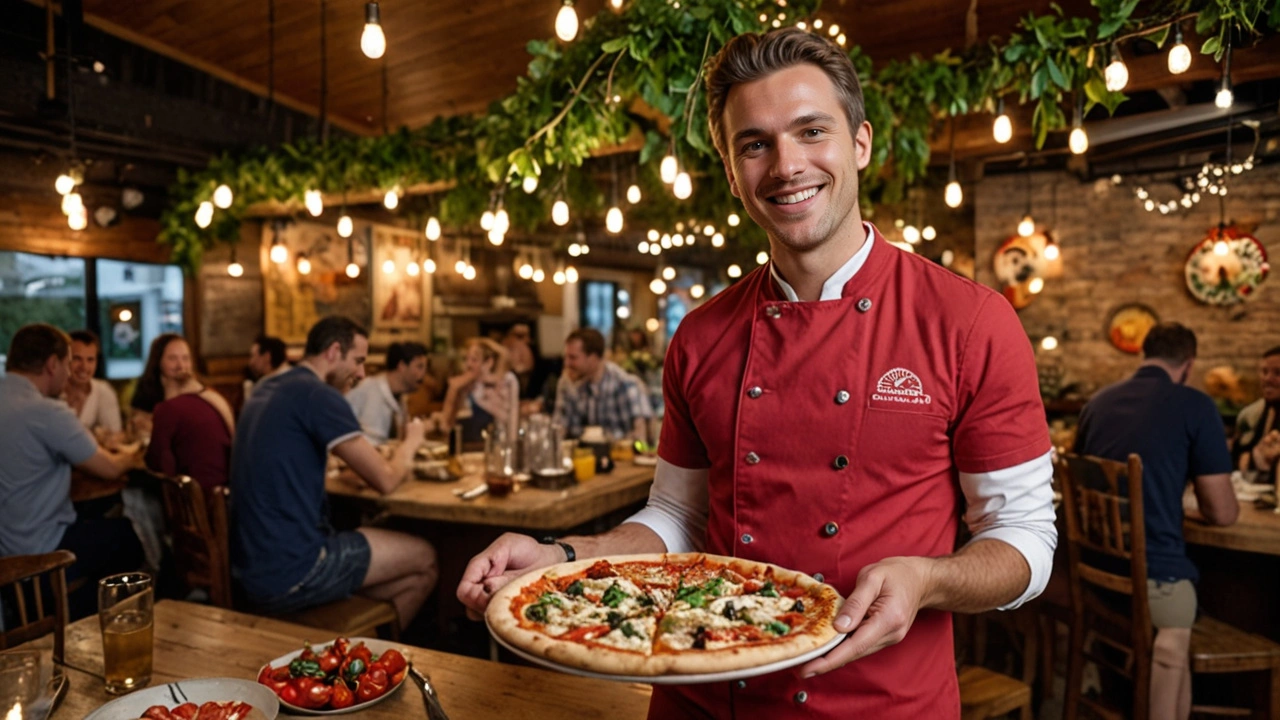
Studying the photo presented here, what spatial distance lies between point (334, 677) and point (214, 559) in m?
1.97

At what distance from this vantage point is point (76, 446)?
399cm

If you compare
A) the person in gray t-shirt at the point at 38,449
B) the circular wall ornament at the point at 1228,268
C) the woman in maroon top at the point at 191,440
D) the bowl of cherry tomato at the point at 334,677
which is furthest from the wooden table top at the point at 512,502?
the circular wall ornament at the point at 1228,268

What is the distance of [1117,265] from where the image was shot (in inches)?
313

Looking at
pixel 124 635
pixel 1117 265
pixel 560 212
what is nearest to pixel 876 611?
pixel 124 635

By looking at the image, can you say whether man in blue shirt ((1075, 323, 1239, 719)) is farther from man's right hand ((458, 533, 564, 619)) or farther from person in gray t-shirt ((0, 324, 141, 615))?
person in gray t-shirt ((0, 324, 141, 615))

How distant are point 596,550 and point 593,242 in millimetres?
13310

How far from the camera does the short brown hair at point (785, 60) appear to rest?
147cm

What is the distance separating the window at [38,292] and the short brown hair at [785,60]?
727 centimetres

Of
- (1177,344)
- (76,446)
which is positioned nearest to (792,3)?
(1177,344)

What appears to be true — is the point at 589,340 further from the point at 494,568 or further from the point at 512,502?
the point at 494,568

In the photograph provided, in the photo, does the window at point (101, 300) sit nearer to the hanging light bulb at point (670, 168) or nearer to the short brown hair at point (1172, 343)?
the hanging light bulb at point (670, 168)

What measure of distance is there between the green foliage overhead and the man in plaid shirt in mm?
1630

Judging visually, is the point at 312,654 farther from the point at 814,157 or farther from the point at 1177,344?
the point at 1177,344

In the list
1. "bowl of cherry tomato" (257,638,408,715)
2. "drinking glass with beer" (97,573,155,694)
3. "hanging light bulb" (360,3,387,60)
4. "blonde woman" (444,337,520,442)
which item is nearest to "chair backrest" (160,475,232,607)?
"drinking glass with beer" (97,573,155,694)
